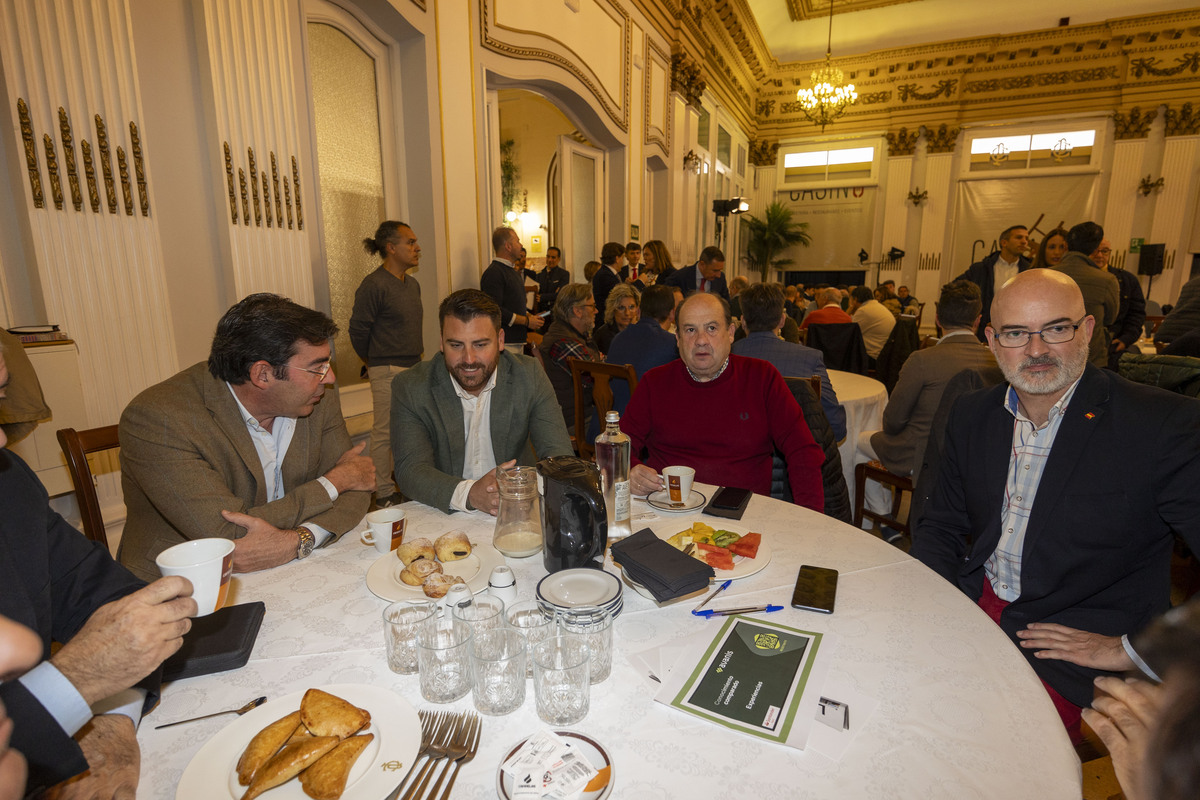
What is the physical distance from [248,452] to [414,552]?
0.64 m

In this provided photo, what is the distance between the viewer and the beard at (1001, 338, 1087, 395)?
152cm

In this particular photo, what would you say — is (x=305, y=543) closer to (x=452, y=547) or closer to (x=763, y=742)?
(x=452, y=547)

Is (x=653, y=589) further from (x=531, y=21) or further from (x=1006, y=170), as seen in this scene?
(x=1006, y=170)

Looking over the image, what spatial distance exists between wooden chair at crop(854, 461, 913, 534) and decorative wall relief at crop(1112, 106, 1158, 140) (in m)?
12.7

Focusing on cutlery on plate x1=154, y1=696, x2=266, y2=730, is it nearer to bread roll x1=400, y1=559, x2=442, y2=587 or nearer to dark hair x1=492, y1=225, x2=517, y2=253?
bread roll x1=400, y1=559, x2=442, y2=587

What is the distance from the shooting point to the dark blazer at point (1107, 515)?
136cm

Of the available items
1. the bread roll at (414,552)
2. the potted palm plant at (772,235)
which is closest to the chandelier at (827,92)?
the potted palm plant at (772,235)

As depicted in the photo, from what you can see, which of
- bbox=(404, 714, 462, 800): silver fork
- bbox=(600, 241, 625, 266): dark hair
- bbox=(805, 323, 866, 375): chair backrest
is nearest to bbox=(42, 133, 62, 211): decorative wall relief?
bbox=(404, 714, 462, 800): silver fork

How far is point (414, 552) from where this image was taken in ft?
4.32

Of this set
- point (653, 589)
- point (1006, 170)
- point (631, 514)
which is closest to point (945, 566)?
point (631, 514)

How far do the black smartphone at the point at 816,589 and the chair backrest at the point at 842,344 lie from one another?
425 centimetres

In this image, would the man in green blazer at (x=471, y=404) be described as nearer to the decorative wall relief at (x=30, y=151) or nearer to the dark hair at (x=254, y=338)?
the dark hair at (x=254, y=338)

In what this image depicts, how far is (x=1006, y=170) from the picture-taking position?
12.3 metres

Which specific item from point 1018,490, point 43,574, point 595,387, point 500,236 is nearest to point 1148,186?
point 500,236
